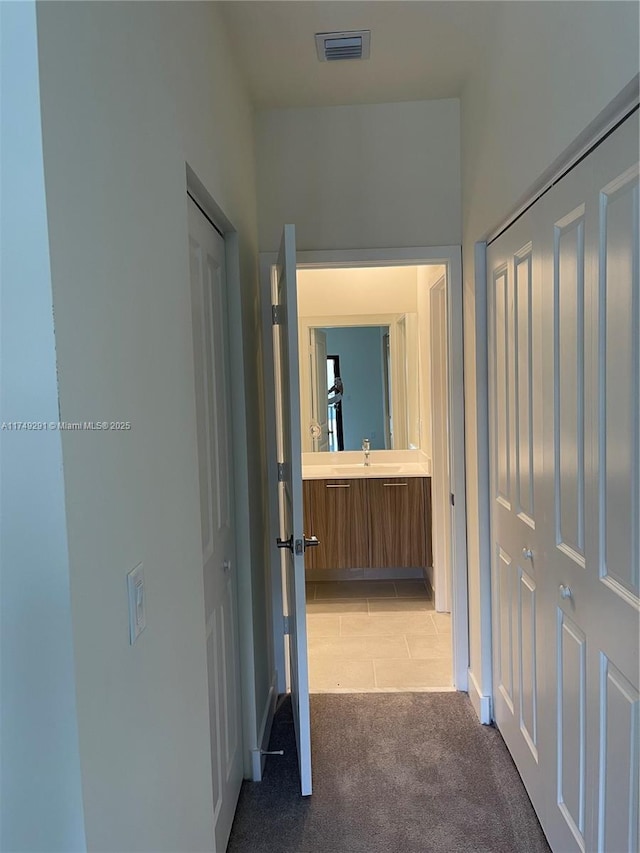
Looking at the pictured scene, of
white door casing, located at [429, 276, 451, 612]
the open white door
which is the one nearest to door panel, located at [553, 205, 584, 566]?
the open white door

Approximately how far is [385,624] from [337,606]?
1.36 ft

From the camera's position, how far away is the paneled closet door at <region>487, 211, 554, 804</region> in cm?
177

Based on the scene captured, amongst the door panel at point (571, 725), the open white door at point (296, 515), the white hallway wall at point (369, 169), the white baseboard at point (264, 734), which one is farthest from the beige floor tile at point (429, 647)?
the white hallway wall at point (369, 169)

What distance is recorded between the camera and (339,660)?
3.04 m

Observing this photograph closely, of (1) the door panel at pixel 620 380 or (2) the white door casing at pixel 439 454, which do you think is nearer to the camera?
(1) the door panel at pixel 620 380

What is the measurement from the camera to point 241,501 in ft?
6.90

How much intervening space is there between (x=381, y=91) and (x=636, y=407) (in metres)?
1.90

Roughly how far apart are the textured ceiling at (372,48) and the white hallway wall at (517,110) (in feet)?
0.36

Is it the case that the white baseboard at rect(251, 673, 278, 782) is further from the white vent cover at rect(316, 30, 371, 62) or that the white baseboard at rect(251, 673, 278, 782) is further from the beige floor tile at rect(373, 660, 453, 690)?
the white vent cover at rect(316, 30, 371, 62)

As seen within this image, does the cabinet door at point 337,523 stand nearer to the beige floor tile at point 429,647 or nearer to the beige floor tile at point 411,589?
the beige floor tile at point 411,589

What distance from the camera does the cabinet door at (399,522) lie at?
148 inches

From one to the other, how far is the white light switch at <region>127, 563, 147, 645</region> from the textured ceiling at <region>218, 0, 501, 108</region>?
5.73ft

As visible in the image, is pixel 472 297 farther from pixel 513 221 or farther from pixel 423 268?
pixel 423 268

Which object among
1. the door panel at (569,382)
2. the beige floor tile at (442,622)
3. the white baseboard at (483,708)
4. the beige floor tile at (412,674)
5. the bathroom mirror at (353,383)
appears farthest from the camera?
the bathroom mirror at (353,383)
